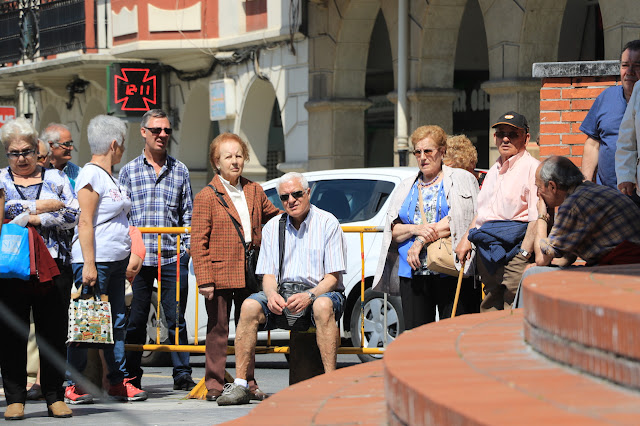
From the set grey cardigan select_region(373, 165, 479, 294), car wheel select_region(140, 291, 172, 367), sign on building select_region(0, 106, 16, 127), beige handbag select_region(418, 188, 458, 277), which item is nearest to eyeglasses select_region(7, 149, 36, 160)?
grey cardigan select_region(373, 165, 479, 294)

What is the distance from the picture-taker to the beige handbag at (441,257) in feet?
24.7

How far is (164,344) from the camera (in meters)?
9.59

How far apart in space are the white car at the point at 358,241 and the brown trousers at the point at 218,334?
2.22 meters

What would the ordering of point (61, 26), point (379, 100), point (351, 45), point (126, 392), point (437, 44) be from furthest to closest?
point (61, 26)
point (379, 100)
point (351, 45)
point (437, 44)
point (126, 392)

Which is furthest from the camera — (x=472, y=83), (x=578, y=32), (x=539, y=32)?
(x=472, y=83)

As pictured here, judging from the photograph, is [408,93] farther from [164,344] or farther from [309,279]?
[309,279]

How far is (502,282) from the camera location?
7.47m

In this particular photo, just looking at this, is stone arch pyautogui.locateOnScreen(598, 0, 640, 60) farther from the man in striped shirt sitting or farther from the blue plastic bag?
the blue plastic bag

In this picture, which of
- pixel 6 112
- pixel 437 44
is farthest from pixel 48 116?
pixel 437 44

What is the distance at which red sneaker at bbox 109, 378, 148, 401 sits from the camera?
8.38 meters

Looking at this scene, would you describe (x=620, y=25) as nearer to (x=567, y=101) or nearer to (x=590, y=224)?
(x=567, y=101)

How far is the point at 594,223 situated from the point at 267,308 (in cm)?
248

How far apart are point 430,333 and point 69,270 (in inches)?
148

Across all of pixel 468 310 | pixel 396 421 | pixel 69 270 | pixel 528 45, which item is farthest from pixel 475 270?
pixel 528 45
